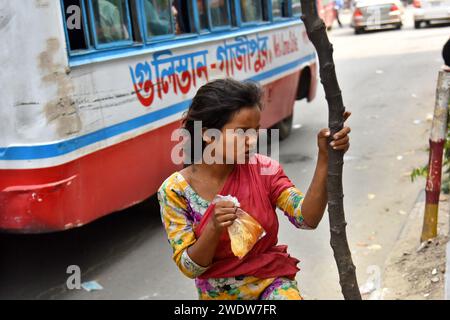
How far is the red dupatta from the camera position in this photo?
203cm

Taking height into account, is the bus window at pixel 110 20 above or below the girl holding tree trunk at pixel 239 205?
above

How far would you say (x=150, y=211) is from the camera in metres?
6.04

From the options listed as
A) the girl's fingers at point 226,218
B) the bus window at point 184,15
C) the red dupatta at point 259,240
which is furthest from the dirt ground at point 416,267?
the bus window at point 184,15

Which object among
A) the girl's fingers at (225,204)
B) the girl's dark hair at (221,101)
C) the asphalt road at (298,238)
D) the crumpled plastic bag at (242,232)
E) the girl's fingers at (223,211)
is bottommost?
the asphalt road at (298,238)

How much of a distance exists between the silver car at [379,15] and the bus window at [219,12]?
9.62 m

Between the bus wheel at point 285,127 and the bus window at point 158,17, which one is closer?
the bus window at point 158,17

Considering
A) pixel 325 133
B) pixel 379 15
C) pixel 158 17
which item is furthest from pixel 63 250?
pixel 379 15

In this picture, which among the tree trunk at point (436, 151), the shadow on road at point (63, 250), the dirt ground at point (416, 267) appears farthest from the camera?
the shadow on road at point (63, 250)

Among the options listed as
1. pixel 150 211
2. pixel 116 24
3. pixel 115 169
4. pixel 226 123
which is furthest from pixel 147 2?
pixel 226 123

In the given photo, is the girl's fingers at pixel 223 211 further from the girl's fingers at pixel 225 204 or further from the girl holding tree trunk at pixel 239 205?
the girl holding tree trunk at pixel 239 205

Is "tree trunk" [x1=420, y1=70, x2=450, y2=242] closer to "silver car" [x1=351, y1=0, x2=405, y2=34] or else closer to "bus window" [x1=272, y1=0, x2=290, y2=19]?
"bus window" [x1=272, y1=0, x2=290, y2=19]

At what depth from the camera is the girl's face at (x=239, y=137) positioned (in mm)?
2018

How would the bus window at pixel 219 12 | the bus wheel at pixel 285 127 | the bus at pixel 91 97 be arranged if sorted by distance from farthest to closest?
the bus wheel at pixel 285 127
the bus window at pixel 219 12
the bus at pixel 91 97
